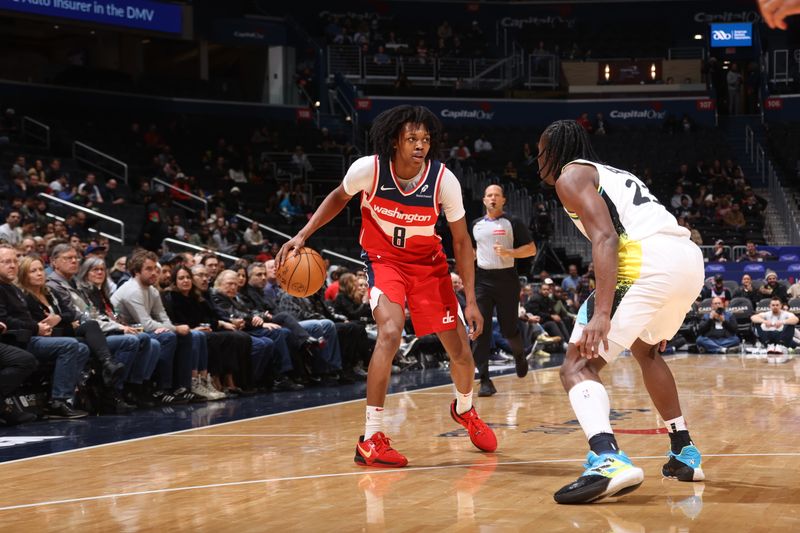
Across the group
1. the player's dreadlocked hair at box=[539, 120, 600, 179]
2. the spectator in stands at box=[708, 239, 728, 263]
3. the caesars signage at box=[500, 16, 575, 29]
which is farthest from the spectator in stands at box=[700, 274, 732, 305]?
the caesars signage at box=[500, 16, 575, 29]

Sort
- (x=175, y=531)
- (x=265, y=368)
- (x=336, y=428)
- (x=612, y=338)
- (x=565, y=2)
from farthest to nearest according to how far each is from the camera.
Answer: (x=565, y=2) → (x=265, y=368) → (x=336, y=428) → (x=612, y=338) → (x=175, y=531)

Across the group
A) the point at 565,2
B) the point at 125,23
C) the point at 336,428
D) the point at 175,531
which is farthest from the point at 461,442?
the point at 565,2

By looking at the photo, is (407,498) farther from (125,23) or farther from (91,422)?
(125,23)

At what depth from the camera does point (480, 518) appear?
3.98 meters

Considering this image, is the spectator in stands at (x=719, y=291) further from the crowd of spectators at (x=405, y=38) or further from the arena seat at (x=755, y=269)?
the crowd of spectators at (x=405, y=38)

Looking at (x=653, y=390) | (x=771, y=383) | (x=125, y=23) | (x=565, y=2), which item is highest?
(x=565, y=2)

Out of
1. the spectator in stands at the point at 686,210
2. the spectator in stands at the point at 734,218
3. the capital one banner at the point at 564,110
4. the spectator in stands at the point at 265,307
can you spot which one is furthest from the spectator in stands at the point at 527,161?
the spectator in stands at the point at 265,307

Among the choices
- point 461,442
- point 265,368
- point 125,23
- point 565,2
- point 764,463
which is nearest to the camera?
point 764,463

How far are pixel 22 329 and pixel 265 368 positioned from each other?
9.40ft

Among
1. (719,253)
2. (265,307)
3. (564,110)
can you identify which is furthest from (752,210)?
(265,307)

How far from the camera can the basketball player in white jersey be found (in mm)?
4203

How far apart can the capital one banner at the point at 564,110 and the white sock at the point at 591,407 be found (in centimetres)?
2380

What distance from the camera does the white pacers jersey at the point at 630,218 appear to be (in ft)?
14.6

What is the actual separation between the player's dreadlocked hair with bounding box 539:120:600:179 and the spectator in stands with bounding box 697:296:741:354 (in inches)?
448
